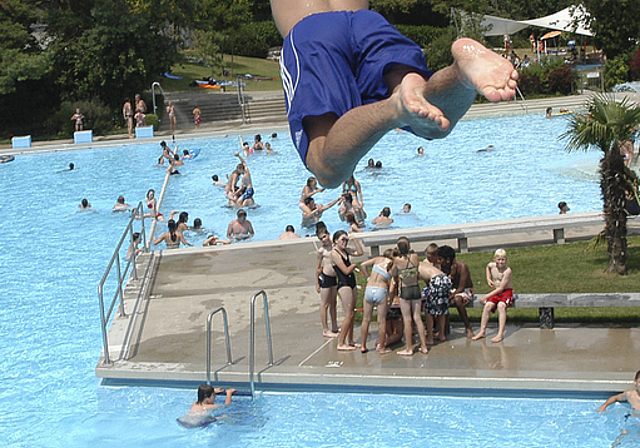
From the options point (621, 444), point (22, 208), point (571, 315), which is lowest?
point (621, 444)

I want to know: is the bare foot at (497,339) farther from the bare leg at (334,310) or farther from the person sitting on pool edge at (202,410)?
the person sitting on pool edge at (202,410)

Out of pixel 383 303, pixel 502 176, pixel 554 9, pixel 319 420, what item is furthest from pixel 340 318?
pixel 554 9

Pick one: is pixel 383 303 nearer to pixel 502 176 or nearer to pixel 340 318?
pixel 340 318

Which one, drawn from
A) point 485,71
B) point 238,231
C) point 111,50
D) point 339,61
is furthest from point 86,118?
point 485,71

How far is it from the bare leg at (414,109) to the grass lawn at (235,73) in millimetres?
36399

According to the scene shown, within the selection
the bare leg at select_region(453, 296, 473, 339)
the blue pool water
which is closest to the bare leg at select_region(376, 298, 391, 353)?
the blue pool water

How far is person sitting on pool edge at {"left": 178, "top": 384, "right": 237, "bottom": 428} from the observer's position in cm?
873

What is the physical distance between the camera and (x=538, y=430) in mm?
8133

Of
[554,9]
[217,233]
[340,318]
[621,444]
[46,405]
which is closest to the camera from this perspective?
[621,444]

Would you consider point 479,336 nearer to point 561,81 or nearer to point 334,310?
point 334,310

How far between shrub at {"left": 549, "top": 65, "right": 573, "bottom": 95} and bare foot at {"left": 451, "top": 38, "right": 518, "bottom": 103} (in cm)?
3282

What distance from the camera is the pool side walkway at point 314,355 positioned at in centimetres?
870

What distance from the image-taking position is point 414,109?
141 inches

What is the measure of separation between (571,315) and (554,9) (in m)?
52.3
